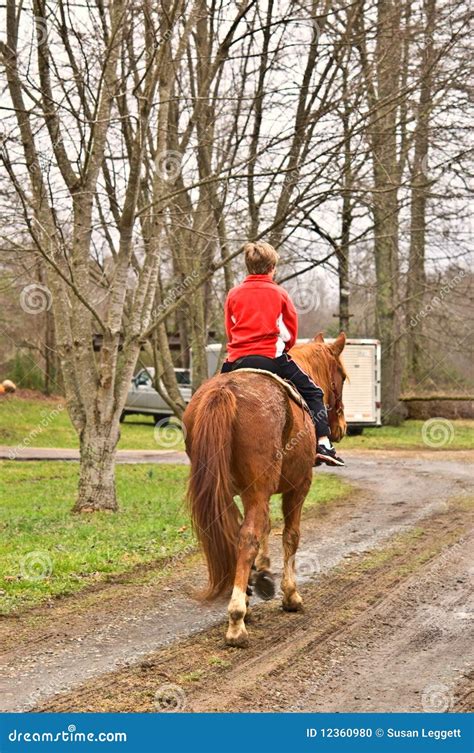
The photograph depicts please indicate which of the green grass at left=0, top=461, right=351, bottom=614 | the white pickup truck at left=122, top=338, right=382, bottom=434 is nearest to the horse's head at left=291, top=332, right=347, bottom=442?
the green grass at left=0, top=461, right=351, bottom=614

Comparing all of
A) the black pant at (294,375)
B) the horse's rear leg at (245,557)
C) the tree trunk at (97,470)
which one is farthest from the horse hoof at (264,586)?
the tree trunk at (97,470)

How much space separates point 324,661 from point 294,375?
7.42 feet

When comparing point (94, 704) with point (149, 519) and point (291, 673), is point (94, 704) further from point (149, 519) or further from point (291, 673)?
point (149, 519)

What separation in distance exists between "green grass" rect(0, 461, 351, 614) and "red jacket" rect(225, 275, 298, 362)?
1.44m

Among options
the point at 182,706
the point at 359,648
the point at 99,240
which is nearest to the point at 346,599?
the point at 359,648

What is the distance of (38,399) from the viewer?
37.2 m

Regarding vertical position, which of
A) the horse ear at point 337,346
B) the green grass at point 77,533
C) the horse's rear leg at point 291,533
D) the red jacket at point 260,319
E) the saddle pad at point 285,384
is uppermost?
the red jacket at point 260,319

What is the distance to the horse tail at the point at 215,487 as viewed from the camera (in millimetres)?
6262

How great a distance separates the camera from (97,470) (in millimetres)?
11984

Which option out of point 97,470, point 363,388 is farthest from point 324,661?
point 363,388

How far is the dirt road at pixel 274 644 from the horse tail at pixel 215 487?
0.49 metres

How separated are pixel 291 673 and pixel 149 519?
247 inches

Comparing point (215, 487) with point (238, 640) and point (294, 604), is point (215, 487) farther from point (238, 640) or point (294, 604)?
point (294, 604)

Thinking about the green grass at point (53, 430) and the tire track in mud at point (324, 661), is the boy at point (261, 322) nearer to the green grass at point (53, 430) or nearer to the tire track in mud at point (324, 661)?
the tire track in mud at point (324, 661)
